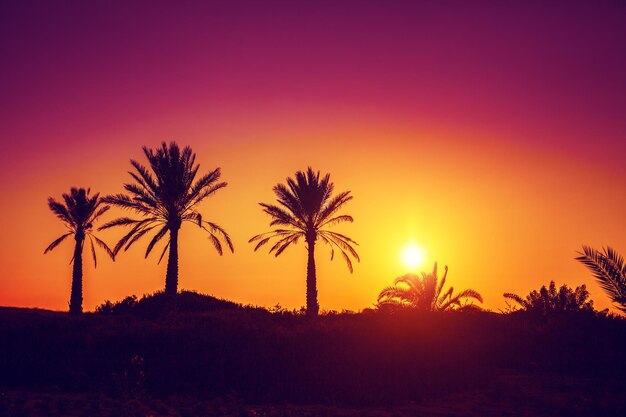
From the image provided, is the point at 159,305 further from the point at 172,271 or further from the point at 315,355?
the point at 315,355

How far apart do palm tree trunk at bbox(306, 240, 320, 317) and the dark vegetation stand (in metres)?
10.0

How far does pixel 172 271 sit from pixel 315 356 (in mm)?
16376

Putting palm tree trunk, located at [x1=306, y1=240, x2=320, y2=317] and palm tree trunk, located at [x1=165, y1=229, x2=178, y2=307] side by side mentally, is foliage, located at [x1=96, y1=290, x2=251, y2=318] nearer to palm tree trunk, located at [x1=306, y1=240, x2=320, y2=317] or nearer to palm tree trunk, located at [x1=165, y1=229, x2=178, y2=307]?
palm tree trunk, located at [x1=165, y1=229, x2=178, y2=307]

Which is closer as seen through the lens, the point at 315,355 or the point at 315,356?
the point at 315,356

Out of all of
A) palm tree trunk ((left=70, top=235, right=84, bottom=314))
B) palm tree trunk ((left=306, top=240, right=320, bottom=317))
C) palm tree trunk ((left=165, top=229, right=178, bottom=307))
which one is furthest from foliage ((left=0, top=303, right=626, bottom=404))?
palm tree trunk ((left=70, top=235, right=84, bottom=314))

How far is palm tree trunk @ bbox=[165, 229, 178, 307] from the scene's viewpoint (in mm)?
31016

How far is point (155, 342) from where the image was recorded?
19.0 metres

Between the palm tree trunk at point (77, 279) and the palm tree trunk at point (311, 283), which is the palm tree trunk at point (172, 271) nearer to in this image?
the palm tree trunk at point (311, 283)

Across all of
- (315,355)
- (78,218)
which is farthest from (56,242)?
(315,355)

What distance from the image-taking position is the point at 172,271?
3123cm

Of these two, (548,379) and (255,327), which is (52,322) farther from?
(548,379)

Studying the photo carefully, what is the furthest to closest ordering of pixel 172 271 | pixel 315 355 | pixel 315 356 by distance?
1. pixel 172 271
2. pixel 315 355
3. pixel 315 356

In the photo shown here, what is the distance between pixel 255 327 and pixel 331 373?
6.56 meters

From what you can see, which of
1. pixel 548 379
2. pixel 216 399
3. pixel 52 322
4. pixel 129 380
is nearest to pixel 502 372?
pixel 548 379
